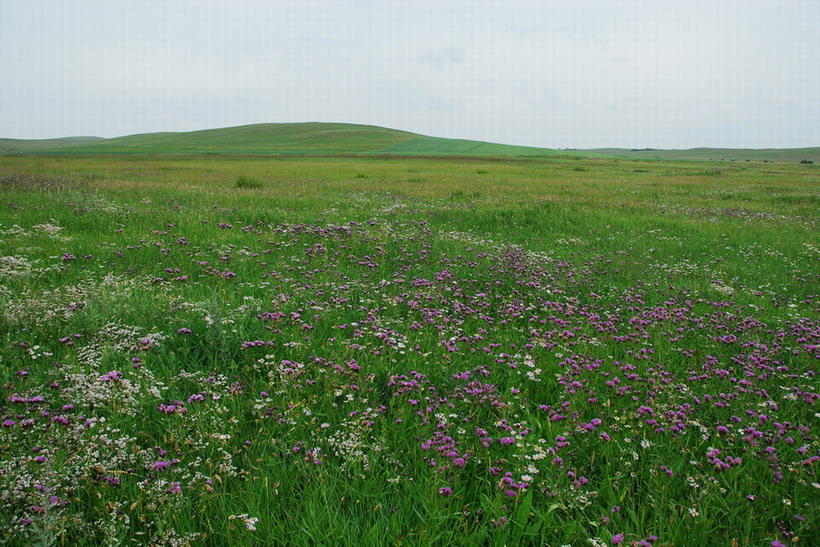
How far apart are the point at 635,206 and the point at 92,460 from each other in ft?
64.5

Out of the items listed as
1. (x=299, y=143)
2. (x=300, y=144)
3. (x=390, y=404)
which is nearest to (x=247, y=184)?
(x=390, y=404)

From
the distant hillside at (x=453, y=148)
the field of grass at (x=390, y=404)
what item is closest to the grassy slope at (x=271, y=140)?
the distant hillside at (x=453, y=148)

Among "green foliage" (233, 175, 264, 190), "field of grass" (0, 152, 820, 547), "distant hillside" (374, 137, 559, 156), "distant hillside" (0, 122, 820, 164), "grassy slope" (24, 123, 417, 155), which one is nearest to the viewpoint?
"field of grass" (0, 152, 820, 547)

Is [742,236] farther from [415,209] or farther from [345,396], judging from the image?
[345,396]

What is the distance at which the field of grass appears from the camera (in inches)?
93.8

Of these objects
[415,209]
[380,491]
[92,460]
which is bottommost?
[380,491]

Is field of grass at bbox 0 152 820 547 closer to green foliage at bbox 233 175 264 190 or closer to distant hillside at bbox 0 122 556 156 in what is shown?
green foliage at bbox 233 175 264 190

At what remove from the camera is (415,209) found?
14852 mm

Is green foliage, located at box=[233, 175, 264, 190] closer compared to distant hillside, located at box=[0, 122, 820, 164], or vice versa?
green foliage, located at box=[233, 175, 264, 190]

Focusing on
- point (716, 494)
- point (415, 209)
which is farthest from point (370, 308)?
point (415, 209)

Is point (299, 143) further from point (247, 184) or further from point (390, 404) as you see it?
point (390, 404)

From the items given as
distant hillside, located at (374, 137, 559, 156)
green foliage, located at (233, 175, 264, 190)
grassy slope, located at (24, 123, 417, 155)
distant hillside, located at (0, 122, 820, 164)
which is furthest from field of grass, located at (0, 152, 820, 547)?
grassy slope, located at (24, 123, 417, 155)

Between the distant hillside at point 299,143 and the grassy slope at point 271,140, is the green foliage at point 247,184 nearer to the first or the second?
the distant hillside at point 299,143

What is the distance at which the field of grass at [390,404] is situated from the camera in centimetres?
238
